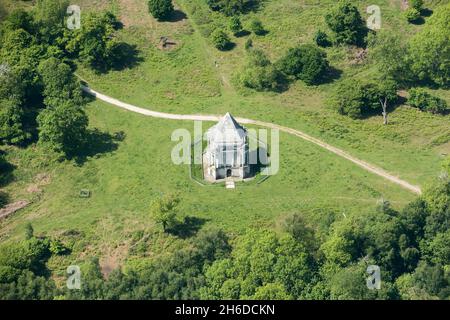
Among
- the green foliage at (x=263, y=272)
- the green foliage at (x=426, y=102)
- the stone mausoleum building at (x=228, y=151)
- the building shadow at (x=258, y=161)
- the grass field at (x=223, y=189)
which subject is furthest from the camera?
the green foliage at (x=426, y=102)

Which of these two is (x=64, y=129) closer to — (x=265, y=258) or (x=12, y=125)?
(x=12, y=125)

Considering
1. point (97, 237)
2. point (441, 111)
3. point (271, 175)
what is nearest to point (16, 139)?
point (97, 237)

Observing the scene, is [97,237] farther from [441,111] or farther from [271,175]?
[441,111]

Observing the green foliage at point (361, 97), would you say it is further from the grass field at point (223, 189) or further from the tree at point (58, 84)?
the tree at point (58, 84)

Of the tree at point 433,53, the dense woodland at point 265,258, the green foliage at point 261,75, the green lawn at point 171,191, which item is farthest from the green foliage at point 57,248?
the tree at point 433,53

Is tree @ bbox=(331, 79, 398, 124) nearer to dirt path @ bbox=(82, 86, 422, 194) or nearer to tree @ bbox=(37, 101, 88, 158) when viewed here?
dirt path @ bbox=(82, 86, 422, 194)

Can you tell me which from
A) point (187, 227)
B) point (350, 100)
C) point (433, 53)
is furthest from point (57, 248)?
point (433, 53)

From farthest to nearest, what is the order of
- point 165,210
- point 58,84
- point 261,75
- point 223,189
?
point 261,75, point 58,84, point 223,189, point 165,210
